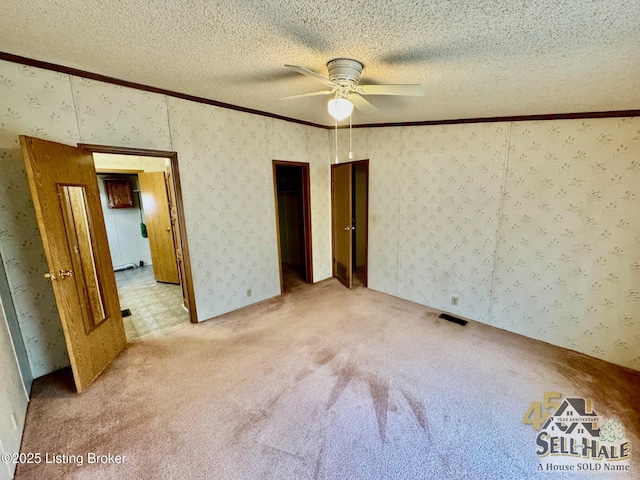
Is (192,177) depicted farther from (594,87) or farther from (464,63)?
(594,87)

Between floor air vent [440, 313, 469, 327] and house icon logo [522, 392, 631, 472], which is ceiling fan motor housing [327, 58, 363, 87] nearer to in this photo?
house icon logo [522, 392, 631, 472]

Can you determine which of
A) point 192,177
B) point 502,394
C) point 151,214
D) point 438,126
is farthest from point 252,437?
point 151,214

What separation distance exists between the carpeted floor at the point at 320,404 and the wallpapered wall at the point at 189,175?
62 centimetres

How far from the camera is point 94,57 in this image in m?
1.88

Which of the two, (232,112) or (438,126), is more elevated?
(232,112)

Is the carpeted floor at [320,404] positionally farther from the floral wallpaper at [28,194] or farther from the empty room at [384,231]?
the floral wallpaper at [28,194]

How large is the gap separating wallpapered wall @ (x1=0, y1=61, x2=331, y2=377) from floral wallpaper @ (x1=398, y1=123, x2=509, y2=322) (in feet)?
4.75

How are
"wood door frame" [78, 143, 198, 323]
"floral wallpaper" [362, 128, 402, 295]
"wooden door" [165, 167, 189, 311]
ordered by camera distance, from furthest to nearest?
1. "floral wallpaper" [362, 128, 402, 295]
2. "wooden door" [165, 167, 189, 311]
3. "wood door frame" [78, 143, 198, 323]

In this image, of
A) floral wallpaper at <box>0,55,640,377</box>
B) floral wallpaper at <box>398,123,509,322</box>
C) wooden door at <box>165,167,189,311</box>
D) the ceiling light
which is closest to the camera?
the ceiling light

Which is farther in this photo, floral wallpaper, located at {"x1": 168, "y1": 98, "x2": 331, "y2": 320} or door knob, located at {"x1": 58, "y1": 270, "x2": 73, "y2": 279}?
floral wallpaper, located at {"x1": 168, "y1": 98, "x2": 331, "y2": 320}

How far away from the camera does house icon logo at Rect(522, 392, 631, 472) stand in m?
1.53

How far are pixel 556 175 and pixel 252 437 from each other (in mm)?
3280

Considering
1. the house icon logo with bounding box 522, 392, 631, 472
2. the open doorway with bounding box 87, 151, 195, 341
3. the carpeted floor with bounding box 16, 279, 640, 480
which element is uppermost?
the open doorway with bounding box 87, 151, 195, 341

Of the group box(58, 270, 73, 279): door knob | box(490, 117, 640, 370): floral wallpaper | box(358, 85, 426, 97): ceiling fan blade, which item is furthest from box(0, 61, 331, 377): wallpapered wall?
box(490, 117, 640, 370): floral wallpaper
